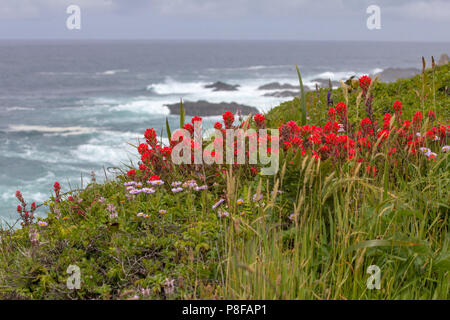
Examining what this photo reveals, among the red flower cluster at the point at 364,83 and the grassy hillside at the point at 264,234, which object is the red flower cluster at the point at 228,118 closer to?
the grassy hillside at the point at 264,234

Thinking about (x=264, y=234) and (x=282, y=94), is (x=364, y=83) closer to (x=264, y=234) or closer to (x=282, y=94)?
(x=264, y=234)

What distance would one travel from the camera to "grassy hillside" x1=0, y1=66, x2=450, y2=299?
273cm

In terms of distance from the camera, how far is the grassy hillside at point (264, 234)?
2.73 metres

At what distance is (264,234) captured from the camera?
2.86m

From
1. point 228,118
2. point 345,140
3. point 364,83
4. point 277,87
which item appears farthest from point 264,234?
point 277,87

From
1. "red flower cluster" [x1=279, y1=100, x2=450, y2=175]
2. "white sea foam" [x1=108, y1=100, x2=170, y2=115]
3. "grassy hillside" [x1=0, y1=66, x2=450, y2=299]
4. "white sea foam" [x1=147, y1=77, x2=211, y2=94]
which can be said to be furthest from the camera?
"white sea foam" [x1=147, y1=77, x2=211, y2=94]

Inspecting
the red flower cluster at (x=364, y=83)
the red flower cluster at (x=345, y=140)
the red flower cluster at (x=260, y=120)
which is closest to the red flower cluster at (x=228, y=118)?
the red flower cluster at (x=260, y=120)

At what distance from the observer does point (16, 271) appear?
336 centimetres

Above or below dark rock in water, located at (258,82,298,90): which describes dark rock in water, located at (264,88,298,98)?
below

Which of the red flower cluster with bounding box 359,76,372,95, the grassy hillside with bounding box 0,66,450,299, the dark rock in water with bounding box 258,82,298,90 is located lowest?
the grassy hillside with bounding box 0,66,450,299

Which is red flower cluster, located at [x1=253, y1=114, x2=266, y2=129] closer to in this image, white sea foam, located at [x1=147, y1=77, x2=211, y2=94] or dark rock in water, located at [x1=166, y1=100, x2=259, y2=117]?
dark rock in water, located at [x1=166, y1=100, x2=259, y2=117]

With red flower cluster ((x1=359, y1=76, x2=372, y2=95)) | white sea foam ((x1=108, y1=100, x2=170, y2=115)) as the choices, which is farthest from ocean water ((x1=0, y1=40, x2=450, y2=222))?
red flower cluster ((x1=359, y1=76, x2=372, y2=95))

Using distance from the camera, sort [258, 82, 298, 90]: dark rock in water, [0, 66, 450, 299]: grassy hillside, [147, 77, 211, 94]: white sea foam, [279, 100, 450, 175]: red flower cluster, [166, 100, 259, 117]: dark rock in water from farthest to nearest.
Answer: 1. [147, 77, 211, 94]: white sea foam
2. [258, 82, 298, 90]: dark rock in water
3. [166, 100, 259, 117]: dark rock in water
4. [279, 100, 450, 175]: red flower cluster
5. [0, 66, 450, 299]: grassy hillside
